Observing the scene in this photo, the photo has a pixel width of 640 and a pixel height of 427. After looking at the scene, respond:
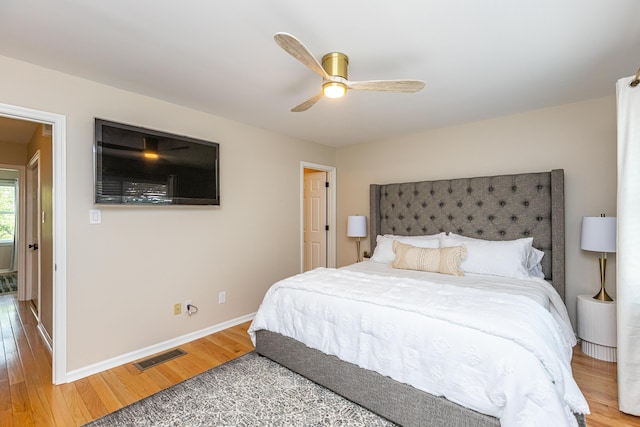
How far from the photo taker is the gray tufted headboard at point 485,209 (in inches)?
109

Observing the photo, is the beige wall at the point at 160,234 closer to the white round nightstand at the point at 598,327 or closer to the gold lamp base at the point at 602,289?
the white round nightstand at the point at 598,327

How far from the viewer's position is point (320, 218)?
183 inches

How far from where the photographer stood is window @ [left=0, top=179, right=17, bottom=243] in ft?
20.1

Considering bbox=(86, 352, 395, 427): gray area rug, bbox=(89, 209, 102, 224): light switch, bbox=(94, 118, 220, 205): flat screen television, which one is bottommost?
bbox=(86, 352, 395, 427): gray area rug

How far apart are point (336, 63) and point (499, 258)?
2.20m

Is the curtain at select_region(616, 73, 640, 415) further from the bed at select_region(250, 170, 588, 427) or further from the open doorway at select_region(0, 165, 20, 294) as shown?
the open doorway at select_region(0, 165, 20, 294)

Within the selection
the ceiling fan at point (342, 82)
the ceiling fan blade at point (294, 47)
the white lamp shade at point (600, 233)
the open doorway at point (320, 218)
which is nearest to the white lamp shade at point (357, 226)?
the open doorway at point (320, 218)

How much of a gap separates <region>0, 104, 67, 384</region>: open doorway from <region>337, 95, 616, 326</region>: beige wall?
3379 millimetres

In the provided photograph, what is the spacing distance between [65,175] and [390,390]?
2.64 m

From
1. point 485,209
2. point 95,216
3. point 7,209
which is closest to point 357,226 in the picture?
point 485,209

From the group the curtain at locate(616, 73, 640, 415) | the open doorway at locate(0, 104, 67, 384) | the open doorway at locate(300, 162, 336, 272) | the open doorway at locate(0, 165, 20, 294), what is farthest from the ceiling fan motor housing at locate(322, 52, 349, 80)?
the open doorway at locate(0, 165, 20, 294)

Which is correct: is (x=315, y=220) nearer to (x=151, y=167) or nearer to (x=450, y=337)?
(x=151, y=167)

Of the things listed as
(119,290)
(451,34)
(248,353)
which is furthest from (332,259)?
(451,34)

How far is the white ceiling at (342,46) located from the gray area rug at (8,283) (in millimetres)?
4651
